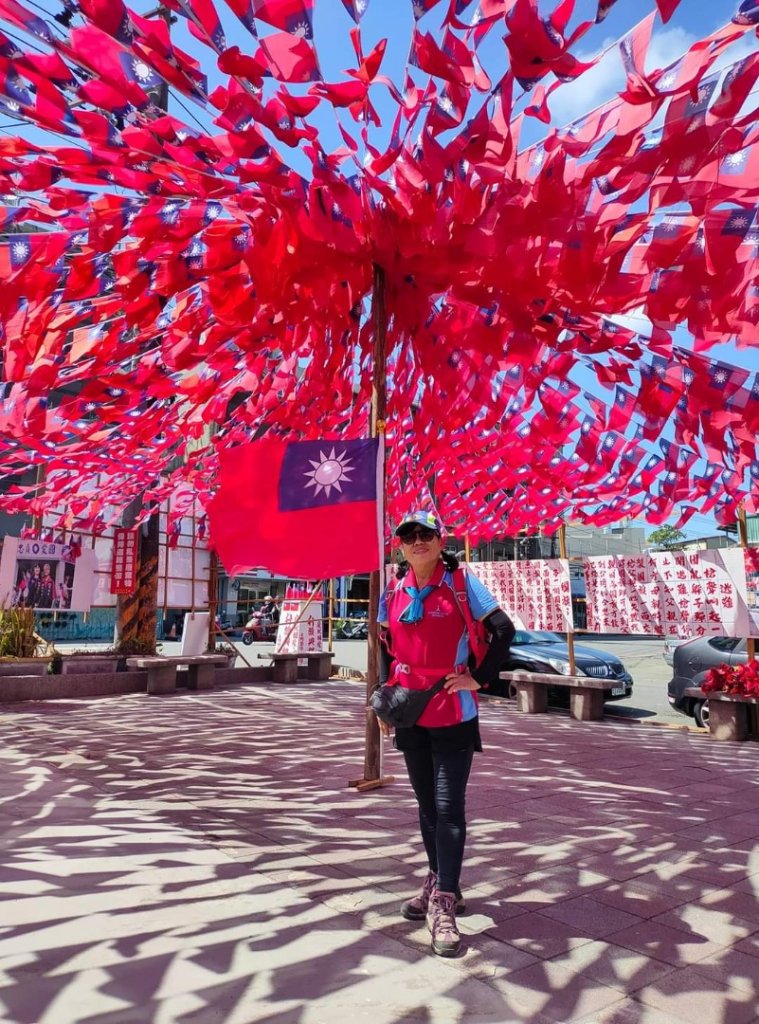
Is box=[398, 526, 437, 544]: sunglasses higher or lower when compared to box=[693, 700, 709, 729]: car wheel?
Result: higher

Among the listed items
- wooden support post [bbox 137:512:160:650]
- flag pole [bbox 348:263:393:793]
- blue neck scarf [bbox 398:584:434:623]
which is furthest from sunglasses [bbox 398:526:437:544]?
wooden support post [bbox 137:512:160:650]

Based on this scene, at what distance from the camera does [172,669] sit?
1205cm

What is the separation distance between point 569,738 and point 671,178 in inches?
252

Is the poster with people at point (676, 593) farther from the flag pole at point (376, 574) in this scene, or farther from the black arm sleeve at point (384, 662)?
the black arm sleeve at point (384, 662)

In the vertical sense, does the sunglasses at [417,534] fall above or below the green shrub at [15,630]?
above

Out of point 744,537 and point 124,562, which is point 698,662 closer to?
point 744,537

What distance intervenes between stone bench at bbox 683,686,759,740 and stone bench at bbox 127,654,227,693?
27.5 ft

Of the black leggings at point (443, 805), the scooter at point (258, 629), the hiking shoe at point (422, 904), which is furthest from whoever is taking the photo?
the scooter at point (258, 629)

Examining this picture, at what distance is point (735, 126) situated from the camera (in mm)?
3043

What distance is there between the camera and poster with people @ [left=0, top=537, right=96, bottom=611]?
10789 mm

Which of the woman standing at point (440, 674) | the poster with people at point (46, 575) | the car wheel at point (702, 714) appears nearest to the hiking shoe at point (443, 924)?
the woman standing at point (440, 674)

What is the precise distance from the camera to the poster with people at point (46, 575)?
10789 millimetres

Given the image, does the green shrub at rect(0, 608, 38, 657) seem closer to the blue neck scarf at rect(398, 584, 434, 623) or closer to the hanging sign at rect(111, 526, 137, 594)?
the hanging sign at rect(111, 526, 137, 594)

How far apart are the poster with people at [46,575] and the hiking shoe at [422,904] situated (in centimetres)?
961
